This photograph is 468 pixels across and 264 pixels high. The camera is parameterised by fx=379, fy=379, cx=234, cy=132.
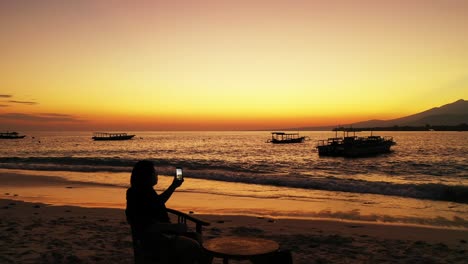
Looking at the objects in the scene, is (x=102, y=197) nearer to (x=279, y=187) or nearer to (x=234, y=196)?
(x=234, y=196)

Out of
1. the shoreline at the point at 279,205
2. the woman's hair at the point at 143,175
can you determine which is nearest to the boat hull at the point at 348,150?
the shoreline at the point at 279,205

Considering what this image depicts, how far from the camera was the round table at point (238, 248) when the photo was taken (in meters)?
3.73

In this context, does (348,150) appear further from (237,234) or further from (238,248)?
(238,248)

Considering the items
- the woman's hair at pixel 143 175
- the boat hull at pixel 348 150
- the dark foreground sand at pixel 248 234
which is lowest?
the boat hull at pixel 348 150

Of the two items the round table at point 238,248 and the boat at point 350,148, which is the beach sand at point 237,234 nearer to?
the round table at point 238,248

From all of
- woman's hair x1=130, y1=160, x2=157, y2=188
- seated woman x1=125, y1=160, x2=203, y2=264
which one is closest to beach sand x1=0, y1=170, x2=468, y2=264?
seated woman x1=125, y1=160, x2=203, y2=264

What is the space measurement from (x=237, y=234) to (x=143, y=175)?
427 centimetres

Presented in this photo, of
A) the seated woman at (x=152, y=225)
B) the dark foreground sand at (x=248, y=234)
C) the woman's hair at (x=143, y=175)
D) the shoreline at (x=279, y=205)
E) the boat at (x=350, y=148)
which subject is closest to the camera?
the seated woman at (x=152, y=225)

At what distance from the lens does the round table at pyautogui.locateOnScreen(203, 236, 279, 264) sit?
373 cm

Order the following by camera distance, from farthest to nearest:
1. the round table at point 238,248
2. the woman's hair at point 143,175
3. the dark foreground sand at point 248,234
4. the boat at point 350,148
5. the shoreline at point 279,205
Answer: the boat at point 350,148
the shoreline at point 279,205
the dark foreground sand at point 248,234
the woman's hair at point 143,175
the round table at point 238,248

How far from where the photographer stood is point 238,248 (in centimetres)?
394

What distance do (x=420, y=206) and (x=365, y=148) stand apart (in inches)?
1650

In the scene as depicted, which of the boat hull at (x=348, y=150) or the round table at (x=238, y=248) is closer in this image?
the round table at (x=238, y=248)

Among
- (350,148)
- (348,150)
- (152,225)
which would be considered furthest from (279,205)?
(350,148)
